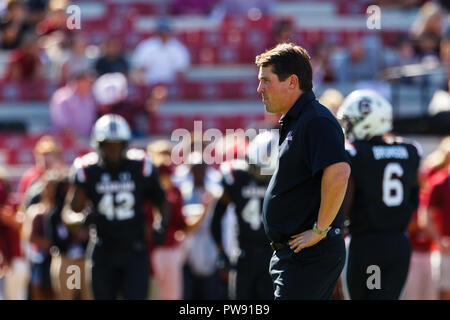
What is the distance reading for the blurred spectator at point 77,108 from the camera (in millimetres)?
11719

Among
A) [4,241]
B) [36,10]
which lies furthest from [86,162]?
[36,10]

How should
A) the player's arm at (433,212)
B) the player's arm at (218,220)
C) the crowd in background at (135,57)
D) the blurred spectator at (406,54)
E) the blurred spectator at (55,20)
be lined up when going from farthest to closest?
the blurred spectator at (55,20) → the blurred spectator at (406,54) → the crowd in background at (135,57) → the player's arm at (433,212) → the player's arm at (218,220)

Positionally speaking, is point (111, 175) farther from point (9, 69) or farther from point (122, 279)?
point (9, 69)

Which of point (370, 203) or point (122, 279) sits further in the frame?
point (122, 279)

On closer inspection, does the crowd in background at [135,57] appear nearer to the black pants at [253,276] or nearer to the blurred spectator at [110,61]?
the blurred spectator at [110,61]

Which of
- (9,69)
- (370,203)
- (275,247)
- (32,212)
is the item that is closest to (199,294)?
(32,212)

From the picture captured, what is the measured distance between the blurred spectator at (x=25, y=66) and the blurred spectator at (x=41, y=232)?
4774 millimetres

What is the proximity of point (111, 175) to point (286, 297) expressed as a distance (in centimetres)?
278

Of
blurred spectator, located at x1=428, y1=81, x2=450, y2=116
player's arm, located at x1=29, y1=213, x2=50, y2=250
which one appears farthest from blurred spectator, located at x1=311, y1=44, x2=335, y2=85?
player's arm, located at x1=29, y1=213, x2=50, y2=250

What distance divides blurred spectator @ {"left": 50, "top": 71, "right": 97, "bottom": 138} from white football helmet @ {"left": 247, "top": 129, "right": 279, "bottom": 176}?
490cm

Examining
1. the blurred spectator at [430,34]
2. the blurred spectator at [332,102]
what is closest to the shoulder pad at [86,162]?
the blurred spectator at [332,102]

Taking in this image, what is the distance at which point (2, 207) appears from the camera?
8.73 metres

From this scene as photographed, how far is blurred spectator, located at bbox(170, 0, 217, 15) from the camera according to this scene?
15.5 m

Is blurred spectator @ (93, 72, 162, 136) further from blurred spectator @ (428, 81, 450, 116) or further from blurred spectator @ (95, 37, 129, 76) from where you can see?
blurred spectator @ (428, 81, 450, 116)
